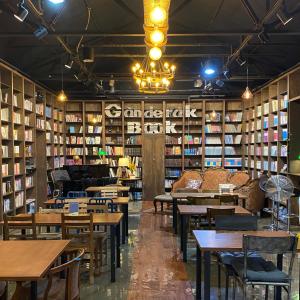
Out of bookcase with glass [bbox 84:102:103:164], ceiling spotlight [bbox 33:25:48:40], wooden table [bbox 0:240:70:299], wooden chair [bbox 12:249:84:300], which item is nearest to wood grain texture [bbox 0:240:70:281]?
wooden table [bbox 0:240:70:299]

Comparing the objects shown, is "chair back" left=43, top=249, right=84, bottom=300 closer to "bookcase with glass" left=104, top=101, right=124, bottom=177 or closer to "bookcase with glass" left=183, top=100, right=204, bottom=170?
"bookcase with glass" left=104, top=101, right=124, bottom=177

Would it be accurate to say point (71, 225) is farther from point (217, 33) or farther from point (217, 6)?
point (217, 6)

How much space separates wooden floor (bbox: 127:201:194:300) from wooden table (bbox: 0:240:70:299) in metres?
1.44

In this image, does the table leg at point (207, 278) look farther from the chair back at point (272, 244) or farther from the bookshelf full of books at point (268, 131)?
the bookshelf full of books at point (268, 131)

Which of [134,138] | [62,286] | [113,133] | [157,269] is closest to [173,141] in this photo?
[134,138]

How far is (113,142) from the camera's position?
1392 cm

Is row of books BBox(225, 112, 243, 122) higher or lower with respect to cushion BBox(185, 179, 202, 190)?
higher

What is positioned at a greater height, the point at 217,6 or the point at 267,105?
the point at 217,6

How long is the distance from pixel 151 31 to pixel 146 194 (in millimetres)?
9320

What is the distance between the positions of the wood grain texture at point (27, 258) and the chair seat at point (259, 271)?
162 centimetres

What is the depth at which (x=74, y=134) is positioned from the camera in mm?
13969

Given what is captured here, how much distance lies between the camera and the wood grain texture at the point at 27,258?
269cm

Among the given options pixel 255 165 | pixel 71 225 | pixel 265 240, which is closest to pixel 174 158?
pixel 255 165

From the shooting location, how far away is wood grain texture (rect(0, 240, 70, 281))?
8.84 feet
